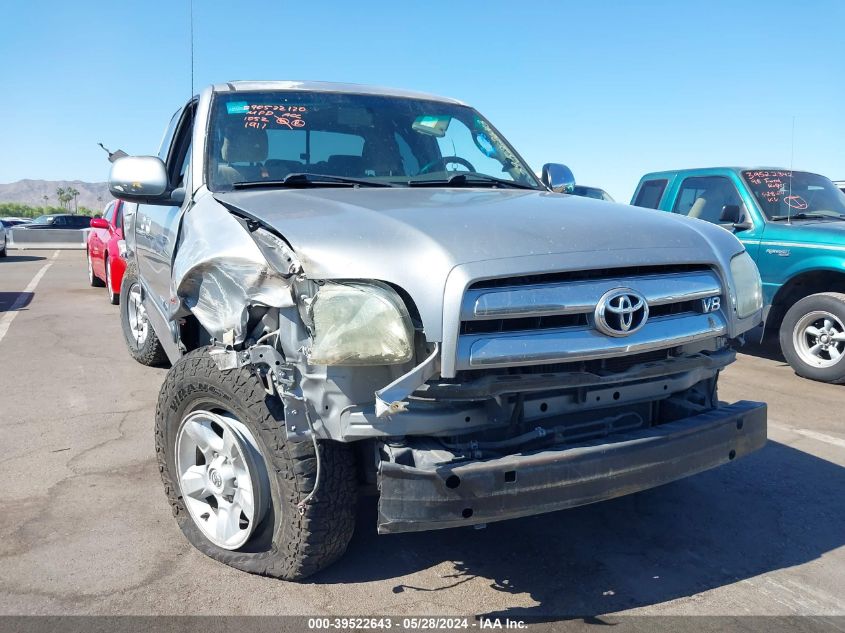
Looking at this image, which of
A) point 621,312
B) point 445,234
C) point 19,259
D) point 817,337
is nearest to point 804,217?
point 817,337

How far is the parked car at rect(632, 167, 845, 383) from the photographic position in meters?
6.64

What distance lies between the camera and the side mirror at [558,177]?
459 centimetres

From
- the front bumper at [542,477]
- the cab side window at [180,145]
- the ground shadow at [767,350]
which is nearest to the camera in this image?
the front bumper at [542,477]

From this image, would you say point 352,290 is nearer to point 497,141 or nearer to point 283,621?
point 283,621

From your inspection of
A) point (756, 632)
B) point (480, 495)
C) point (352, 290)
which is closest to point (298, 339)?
point (352, 290)

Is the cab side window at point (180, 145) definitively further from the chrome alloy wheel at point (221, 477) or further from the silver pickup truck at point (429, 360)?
the chrome alloy wheel at point (221, 477)

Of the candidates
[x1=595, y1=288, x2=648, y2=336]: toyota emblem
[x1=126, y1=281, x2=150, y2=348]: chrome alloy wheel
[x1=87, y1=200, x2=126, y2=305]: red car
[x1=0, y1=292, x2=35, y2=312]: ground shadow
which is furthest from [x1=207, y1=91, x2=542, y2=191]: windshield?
[x1=0, y1=292, x2=35, y2=312]: ground shadow

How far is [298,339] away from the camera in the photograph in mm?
2580

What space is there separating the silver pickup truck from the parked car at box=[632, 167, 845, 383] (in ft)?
12.8

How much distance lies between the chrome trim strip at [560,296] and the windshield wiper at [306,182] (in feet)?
4.41

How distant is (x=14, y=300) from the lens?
36.8 feet

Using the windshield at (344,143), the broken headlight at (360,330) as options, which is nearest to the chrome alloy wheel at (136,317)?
the windshield at (344,143)

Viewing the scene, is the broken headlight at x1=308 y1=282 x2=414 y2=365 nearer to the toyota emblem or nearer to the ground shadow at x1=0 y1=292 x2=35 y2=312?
the toyota emblem

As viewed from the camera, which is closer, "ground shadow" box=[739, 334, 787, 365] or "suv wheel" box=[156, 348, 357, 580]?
"suv wheel" box=[156, 348, 357, 580]
